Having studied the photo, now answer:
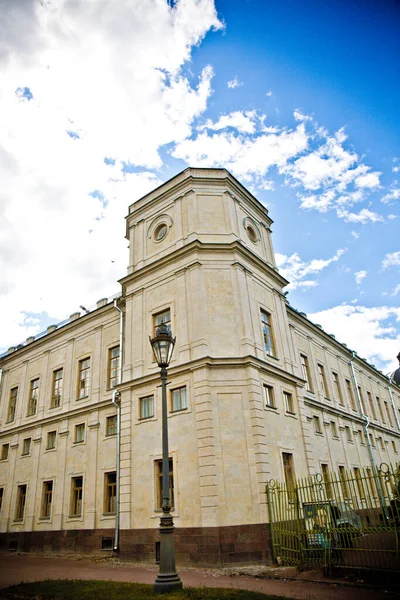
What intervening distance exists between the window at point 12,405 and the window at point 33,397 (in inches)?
72.6

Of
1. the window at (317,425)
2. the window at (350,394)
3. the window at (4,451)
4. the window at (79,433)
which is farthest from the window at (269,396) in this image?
the window at (4,451)

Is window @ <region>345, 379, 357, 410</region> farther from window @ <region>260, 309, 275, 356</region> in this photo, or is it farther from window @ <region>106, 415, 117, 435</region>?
window @ <region>106, 415, 117, 435</region>

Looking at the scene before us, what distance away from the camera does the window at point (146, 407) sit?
1839 centimetres

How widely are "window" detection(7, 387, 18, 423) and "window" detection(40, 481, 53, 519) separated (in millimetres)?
6718

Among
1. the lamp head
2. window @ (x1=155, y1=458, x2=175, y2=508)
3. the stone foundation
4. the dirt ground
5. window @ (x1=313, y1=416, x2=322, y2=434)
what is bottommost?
the dirt ground

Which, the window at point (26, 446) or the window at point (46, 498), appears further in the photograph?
the window at point (26, 446)

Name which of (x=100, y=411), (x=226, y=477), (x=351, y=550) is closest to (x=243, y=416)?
(x=226, y=477)

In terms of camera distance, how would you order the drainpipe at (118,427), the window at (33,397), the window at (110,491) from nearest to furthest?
the drainpipe at (118,427) < the window at (110,491) < the window at (33,397)

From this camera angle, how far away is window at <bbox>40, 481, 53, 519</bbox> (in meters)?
23.6

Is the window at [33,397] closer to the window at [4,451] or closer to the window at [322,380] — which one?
the window at [4,451]

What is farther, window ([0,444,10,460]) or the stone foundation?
window ([0,444,10,460])

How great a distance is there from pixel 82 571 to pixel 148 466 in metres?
4.14

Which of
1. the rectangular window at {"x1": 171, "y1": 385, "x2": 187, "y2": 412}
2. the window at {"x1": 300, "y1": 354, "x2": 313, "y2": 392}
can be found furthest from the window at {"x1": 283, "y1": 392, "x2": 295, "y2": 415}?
the window at {"x1": 300, "y1": 354, "x2": 313, "y2": 392}

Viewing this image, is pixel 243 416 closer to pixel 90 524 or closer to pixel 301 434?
pixel 301 434
